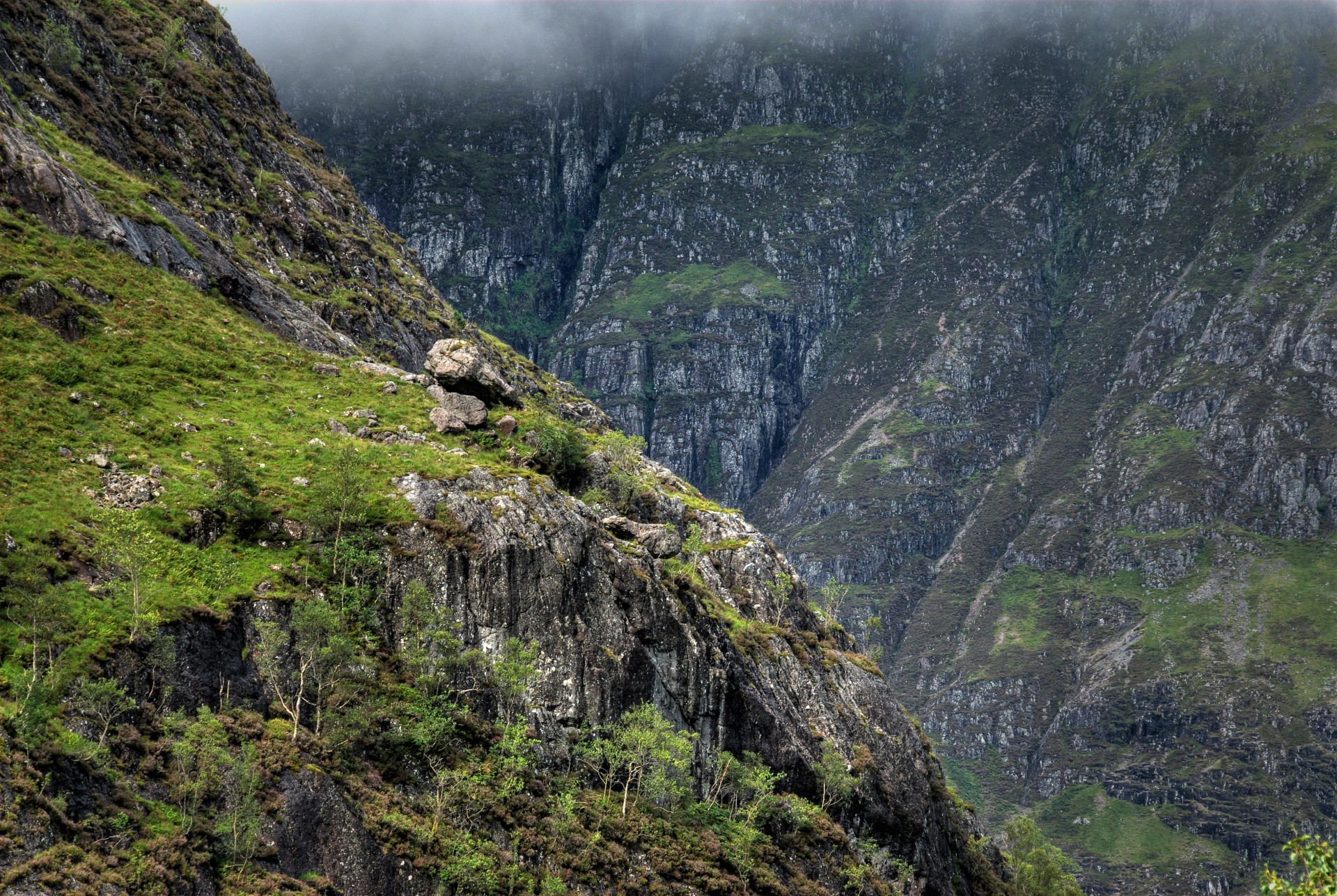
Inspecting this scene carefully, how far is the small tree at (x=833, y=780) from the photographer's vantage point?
8950cm

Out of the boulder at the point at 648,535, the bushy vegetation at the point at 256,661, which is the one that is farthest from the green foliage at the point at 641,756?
Result: the boulder at the point at 648,535

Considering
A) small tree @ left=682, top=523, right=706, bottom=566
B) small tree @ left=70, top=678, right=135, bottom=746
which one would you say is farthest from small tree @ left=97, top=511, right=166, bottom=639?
small tree @ left=682, top=523, right=706, bottom=566

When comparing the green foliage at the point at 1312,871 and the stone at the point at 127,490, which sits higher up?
the stone at the point at 127,490

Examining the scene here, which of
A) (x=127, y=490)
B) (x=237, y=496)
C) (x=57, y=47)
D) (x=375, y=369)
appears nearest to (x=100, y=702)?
(x=127, y=490)

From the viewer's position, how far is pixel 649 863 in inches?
2724

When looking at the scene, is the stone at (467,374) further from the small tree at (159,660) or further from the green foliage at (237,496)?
the small tree at (159,660)

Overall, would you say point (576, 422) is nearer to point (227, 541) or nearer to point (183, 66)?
point (183, 66)

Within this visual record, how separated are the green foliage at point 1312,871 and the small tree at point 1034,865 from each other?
102m

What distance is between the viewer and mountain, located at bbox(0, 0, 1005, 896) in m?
50.6

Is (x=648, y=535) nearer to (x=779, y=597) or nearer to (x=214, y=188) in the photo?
(x=779, y=597)

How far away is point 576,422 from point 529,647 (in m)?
86.1

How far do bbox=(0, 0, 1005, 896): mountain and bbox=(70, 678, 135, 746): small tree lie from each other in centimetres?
17

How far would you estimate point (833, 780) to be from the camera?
89312 mm

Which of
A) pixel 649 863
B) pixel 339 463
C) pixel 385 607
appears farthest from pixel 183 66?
pixel 649 863
